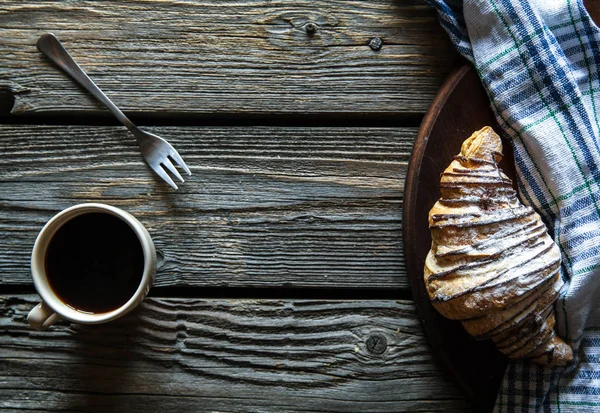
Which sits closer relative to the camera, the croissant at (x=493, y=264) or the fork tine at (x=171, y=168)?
the croissant at (x=493, y=264)

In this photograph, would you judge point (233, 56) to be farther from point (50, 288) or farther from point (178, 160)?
point (50, 288)

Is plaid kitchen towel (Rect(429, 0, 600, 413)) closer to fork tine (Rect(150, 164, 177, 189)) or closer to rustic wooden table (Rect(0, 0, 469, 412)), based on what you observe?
rustic wooden table (Rect(0, 0, 469, 412))

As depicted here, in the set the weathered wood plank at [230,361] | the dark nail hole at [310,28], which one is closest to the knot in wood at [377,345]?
the weathered wood plank at [230,361]

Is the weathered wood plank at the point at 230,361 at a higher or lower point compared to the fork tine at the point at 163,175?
lower

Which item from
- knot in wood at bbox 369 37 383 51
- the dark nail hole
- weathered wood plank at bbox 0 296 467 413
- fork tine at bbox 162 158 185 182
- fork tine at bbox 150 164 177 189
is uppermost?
the dark nail hole

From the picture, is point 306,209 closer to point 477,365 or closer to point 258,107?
point 258,107

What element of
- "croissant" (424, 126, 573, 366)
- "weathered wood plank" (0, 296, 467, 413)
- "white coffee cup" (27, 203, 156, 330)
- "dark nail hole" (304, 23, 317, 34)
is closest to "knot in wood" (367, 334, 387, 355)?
"weathered wood plank" (0, 296, 467, 413)

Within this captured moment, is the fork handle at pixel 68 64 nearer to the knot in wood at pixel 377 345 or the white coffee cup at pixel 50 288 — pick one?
the white coffee cup at pixel 50 288
